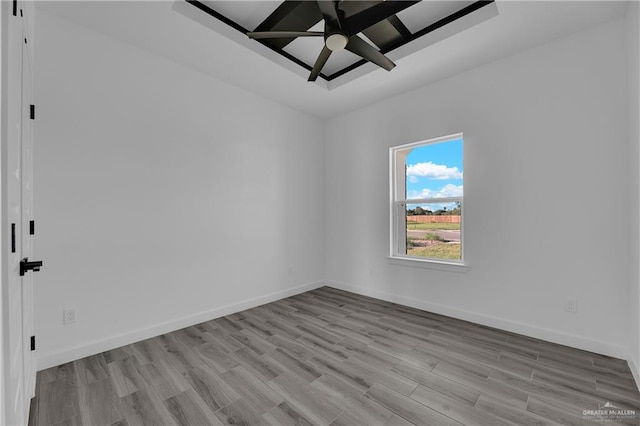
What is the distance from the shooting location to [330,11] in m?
1.88

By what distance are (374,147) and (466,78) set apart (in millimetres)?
1370

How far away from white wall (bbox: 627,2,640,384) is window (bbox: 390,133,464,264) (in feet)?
4.44

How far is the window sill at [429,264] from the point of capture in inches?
127

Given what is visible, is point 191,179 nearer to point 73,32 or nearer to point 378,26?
point 73,32

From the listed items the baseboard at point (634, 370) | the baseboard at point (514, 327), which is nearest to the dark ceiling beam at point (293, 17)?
the baseboard at point (514, 327)

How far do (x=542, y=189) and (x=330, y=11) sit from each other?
2.48 meters

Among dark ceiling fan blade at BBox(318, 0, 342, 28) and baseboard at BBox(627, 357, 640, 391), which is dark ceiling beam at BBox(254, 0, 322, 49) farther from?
baseboard at BBox(627, 357, 640, 391)

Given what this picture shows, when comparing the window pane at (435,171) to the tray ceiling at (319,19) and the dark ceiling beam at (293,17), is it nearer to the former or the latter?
the tray ceiling at (319,19)

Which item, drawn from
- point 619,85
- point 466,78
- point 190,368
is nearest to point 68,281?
point 190,368

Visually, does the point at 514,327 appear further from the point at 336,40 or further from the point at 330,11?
the point at 330,11

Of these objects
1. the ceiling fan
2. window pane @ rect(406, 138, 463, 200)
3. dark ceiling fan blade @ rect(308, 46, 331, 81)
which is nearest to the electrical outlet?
the ceiling fan

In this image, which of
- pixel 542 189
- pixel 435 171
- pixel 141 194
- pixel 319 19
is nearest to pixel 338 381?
pixel 141 194

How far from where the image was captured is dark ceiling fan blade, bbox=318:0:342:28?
181cm

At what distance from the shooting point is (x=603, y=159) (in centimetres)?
242
